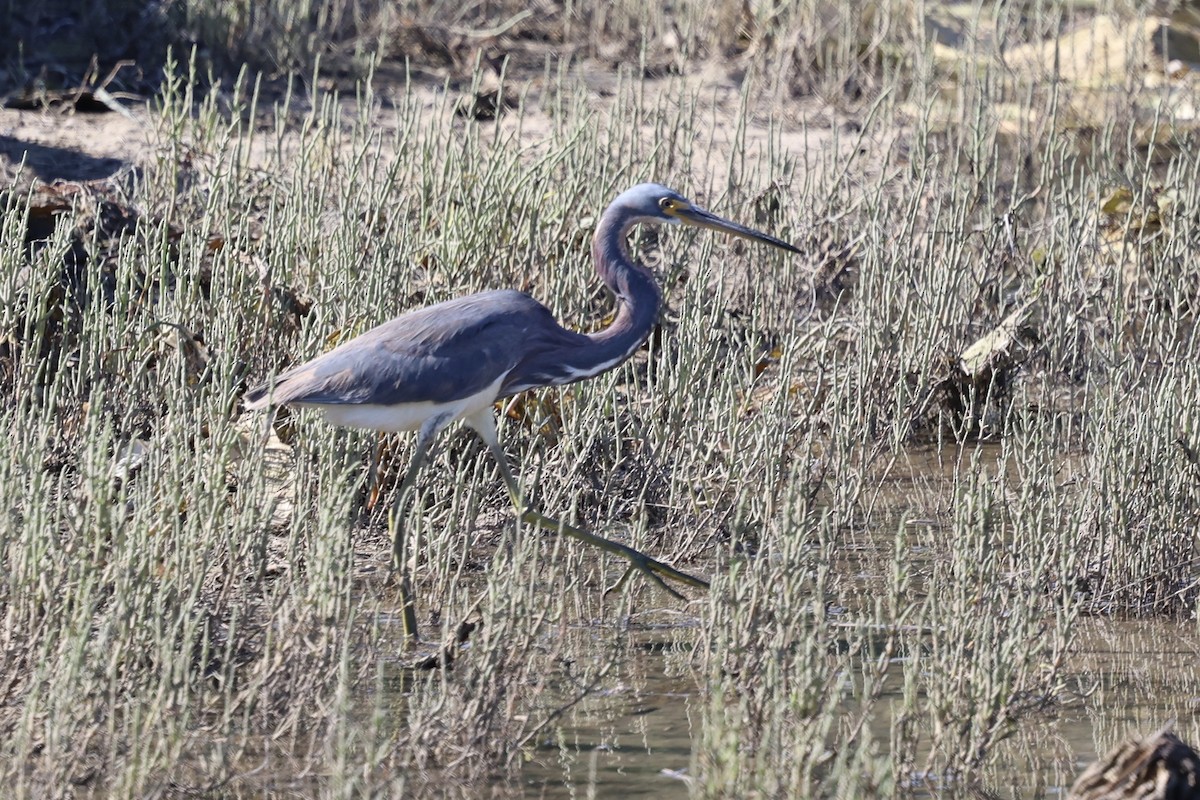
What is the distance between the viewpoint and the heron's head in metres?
5.14

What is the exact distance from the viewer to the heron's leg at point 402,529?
15.0 feet

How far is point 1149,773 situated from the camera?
10.5 feet

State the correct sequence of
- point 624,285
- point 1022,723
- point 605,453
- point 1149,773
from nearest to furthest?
point 1149,773
point 1022,723
point 624,285
point 605,453

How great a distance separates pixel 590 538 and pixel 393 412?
0.66 meters

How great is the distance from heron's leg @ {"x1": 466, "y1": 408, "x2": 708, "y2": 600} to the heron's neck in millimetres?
438

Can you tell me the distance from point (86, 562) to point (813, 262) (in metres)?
4.14

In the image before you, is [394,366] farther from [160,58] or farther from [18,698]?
[160,58]

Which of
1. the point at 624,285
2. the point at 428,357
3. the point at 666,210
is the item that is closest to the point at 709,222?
the point at 666,210

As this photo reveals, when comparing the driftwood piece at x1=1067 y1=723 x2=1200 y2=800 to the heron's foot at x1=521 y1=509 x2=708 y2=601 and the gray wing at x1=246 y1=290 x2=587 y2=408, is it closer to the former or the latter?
the heron's foot at x1=521 y1=509 x2=708 y2=601

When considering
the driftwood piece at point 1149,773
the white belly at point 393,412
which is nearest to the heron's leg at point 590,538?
the white belly at point 393,412

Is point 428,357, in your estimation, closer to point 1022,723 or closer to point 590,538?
point 590,538

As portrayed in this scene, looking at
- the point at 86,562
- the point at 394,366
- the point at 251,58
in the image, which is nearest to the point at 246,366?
the point at 394,366

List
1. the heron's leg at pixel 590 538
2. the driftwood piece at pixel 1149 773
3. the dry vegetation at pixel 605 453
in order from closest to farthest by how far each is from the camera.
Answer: the driftwood piece at pixel 1149 773 → the dry vegetation at pixel 605 453 → the heron's leg at pixel 590 538

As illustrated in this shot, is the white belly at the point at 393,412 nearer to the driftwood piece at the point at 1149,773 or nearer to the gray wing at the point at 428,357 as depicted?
the gray wing at the point at 428,357
